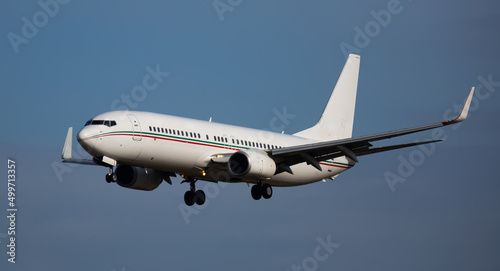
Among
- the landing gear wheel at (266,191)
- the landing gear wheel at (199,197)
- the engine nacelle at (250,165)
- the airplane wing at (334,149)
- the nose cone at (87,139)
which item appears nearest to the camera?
the nose cone at (87,139)

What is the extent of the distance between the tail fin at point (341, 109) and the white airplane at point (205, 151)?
366cm

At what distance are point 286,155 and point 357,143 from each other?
4.46 meters

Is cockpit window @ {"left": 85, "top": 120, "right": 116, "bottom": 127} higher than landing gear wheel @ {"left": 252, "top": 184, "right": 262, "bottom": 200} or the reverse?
higher

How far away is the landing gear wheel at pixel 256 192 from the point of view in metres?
59.1

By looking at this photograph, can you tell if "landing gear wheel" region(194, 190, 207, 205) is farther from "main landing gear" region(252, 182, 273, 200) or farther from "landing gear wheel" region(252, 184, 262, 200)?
"main landing gear" region(252, 182, 273, 200)

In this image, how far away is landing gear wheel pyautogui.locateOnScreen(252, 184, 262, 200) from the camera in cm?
5906

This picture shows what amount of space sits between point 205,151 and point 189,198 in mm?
7011

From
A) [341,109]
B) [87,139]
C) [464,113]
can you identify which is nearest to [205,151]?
[87,139]

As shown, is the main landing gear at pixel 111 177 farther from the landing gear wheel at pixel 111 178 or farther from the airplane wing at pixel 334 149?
the airplane wing at pixel 334 149

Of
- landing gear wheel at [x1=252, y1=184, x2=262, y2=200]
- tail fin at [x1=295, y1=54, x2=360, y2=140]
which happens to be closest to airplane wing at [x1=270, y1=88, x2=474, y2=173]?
landing gear wheel at [x1=252, y1=184, x2=262, y2=200]

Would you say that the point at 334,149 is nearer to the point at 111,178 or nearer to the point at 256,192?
the point at 256,192

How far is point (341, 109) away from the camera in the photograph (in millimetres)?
71062

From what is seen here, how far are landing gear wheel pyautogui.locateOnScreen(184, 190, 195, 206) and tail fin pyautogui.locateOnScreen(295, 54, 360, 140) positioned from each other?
10544 millimetres

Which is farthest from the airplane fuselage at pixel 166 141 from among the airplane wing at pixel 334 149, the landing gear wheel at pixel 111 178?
the airplane wing at pixel 334 149
